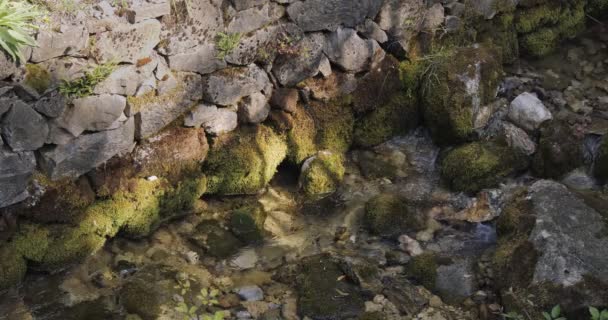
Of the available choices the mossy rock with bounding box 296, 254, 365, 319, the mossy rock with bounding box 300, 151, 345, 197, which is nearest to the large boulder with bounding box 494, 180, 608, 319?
the mossy rock with bounding box 296, 254, 365, 319

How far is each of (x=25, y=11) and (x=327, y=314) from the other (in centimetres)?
300

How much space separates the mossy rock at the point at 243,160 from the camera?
5.98m

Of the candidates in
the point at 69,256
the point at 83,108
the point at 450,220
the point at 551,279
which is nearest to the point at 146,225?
the point at 69,256

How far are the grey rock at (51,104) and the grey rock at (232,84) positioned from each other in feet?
4.16

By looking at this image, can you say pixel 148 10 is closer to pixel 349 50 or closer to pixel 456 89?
pixel 349 50

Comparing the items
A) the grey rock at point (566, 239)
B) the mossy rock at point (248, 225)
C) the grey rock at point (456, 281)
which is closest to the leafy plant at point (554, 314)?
the grey rock at point (566, 239)

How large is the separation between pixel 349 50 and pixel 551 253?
2594 mm

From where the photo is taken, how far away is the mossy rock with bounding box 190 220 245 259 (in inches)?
225

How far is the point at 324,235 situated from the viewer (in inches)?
236

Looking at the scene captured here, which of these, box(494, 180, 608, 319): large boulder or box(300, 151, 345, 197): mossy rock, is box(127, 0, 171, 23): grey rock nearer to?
box(300, 151, 345, 197): mossy rock

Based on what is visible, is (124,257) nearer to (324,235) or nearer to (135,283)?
(135,283)

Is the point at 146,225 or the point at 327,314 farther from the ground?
the point at 146,225

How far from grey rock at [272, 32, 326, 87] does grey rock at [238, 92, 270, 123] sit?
270mm

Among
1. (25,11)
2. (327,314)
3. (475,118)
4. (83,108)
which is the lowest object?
(327,314)
